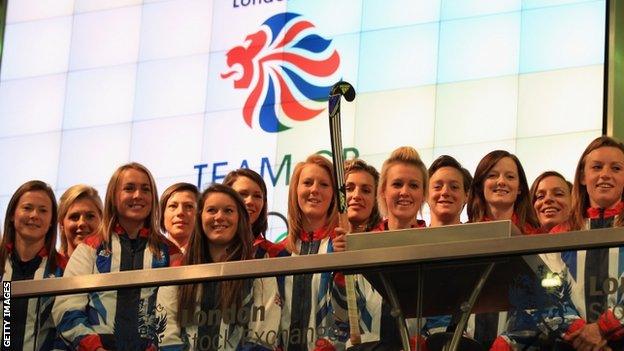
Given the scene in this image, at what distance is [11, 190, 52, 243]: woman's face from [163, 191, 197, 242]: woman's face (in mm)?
546

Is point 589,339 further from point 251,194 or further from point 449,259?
point 251,194

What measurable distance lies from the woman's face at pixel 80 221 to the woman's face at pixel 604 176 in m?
2.24

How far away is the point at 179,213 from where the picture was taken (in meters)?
7.56

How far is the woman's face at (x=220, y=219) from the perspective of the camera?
6.74 m

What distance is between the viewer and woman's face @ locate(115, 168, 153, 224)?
23.5ft

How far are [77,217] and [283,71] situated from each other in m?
2.82

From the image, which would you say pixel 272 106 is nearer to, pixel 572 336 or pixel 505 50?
pixel 505 50

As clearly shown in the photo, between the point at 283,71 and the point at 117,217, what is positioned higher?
the point at 283,71

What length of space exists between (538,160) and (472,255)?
11.6ft

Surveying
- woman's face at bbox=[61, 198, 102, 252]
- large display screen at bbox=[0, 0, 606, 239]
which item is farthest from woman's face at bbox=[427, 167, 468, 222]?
large display screen at bbox=[0, 0, 606, 239]

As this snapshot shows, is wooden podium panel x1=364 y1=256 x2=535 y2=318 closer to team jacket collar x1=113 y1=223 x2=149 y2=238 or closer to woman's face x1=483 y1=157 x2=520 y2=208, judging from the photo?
woman's face x1=483 y1=157 x2=520 y2=208

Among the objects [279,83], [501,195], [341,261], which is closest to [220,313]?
[341,261]

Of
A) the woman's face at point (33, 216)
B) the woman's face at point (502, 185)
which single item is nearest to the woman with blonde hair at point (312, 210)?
the woman's face at point (502, 185)

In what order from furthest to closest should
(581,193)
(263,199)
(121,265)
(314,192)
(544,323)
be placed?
(263,199) → (314,192) → (121,265) → (581,193) → (544,323)
